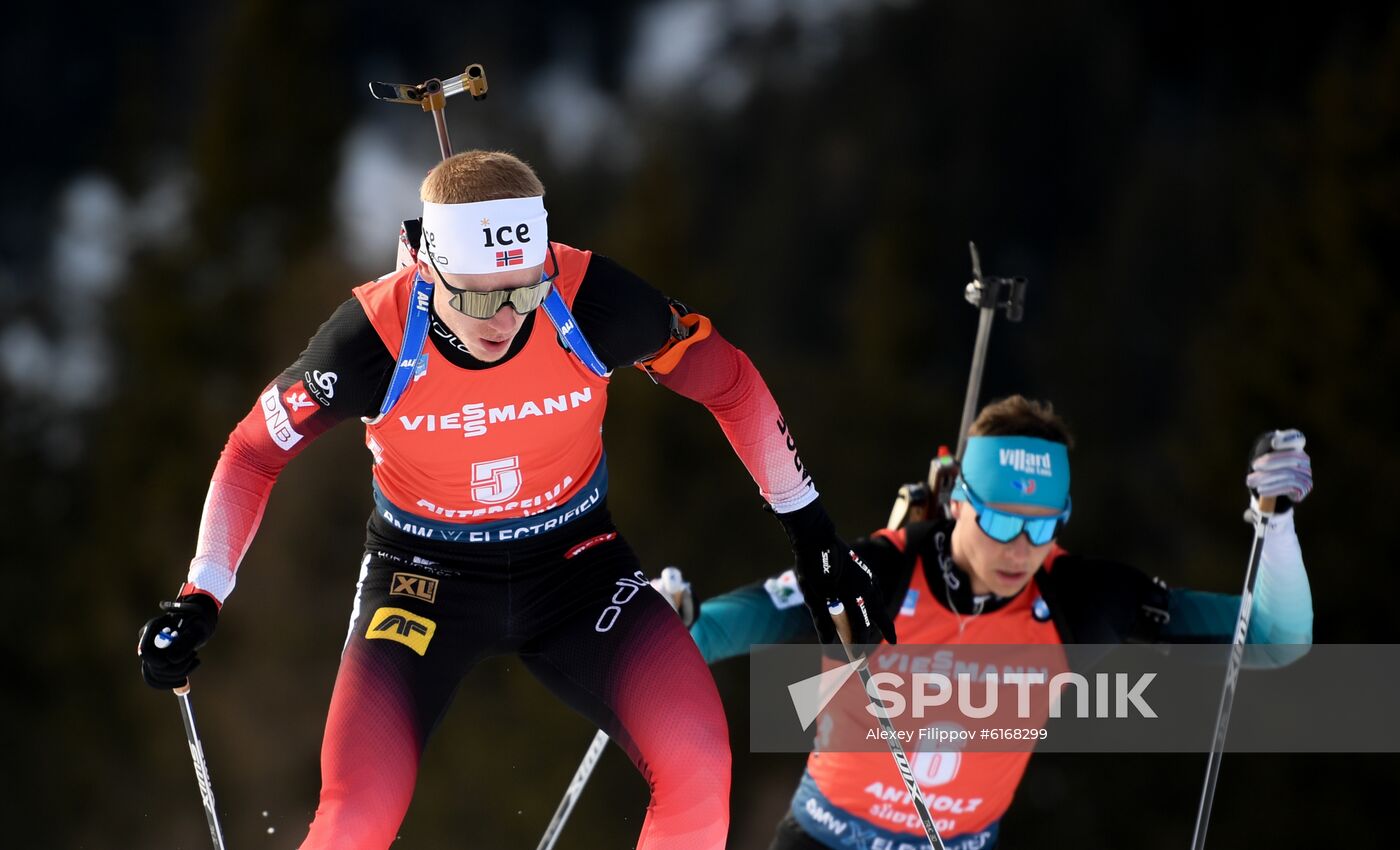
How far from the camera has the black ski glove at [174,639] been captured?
4.24m

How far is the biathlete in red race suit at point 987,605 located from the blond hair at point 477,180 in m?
1.50

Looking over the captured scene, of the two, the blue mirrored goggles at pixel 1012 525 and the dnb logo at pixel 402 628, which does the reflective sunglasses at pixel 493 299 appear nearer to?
the dnb logo at pixel 402 628

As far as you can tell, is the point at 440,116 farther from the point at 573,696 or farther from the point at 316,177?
the point at 316,177

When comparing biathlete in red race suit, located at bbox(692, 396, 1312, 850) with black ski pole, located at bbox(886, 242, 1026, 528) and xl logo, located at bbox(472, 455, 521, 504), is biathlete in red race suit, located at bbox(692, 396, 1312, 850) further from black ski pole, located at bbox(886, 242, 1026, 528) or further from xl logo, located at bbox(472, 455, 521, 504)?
xl logo, located at bbox(472, 455, 521, 504)

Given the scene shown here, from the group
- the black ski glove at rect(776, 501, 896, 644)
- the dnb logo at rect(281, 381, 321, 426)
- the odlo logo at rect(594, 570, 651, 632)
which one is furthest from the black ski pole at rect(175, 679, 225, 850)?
the black ski glove at rect(776, 501, 896, 644)

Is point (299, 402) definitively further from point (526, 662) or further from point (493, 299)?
point (526, 662)

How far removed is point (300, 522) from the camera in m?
23.5

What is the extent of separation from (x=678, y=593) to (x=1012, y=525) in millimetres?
926

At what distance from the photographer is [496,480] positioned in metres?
4.52

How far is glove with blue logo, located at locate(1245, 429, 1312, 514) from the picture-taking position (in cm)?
507

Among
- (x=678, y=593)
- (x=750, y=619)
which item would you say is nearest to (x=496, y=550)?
(x=678, y=593)

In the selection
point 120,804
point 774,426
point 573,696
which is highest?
point 774,426

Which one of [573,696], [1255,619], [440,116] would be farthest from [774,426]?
[1255,619]

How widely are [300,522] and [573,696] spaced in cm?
1954
